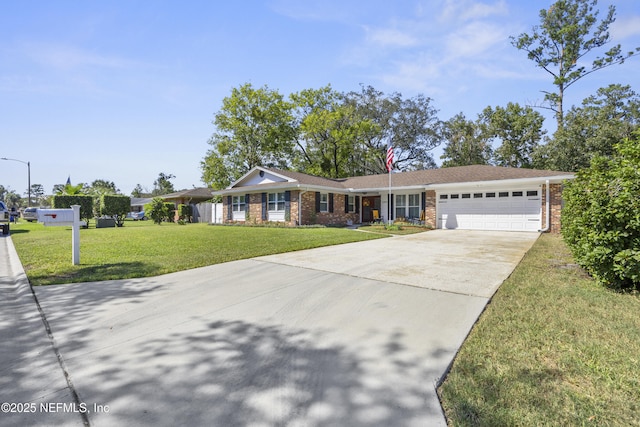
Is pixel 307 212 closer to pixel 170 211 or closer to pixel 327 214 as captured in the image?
pixel 327 214

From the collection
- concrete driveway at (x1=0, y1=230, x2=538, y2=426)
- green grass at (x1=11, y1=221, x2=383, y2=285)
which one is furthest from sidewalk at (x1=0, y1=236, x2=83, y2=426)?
green grass at (x1=11, y1=221, x2=383, y2=285)

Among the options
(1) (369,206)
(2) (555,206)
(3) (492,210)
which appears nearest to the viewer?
(2) (555,206)

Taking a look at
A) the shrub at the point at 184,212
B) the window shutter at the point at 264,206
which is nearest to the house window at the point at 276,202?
the window shutter at the point at 264,206

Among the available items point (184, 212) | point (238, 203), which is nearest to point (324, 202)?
point (238, 203)

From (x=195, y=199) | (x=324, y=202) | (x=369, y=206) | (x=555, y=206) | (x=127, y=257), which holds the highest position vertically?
(x=195, y=199)

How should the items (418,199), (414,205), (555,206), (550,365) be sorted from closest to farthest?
(550,365)
(555,206)
(418,199)
(414,205)

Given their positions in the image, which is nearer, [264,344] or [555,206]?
[264,344]

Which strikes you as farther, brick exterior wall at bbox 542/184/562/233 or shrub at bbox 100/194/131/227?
shrub at bbox 100/194/131/227

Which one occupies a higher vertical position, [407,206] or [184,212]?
[407,206]

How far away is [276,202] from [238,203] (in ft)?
12.5

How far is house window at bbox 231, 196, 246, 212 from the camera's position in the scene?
21.7 m

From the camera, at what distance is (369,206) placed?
21312 mm

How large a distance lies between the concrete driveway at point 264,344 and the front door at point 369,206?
15489 mm

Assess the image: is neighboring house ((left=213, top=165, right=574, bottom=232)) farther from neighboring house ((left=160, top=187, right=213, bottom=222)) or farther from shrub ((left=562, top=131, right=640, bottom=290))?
shrub ((left=562, top=131, right=640, bottom=290))
